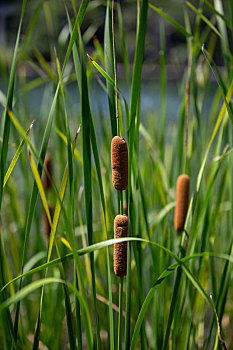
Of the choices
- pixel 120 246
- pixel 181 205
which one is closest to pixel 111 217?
pixel 181 205

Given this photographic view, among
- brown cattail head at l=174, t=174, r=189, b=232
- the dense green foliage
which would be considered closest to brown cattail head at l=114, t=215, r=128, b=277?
the dense green foliage

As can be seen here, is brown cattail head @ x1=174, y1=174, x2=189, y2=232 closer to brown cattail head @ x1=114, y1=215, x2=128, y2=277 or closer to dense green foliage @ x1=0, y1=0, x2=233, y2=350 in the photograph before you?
dense green foliage @ x1=0, y1=0, x2=233, y2=350

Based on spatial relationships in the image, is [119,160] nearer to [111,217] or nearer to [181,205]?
[181,205]

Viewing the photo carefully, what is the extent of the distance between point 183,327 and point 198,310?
0.36ft

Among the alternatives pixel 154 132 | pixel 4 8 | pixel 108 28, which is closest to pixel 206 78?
pixel 154 132

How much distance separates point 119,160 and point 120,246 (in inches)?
3.2

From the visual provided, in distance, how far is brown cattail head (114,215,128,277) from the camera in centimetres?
38

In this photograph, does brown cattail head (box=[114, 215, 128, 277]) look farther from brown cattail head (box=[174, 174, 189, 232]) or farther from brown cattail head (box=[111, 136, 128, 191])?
brown cattail head (box=[174, 174, 189, 232])

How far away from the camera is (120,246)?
15.4 inches

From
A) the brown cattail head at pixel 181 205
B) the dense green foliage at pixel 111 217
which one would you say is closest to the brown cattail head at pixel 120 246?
the dense green foliage at pixel 111 217

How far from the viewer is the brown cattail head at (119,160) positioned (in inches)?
14.4

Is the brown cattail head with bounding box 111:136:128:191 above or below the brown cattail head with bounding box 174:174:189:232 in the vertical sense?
above

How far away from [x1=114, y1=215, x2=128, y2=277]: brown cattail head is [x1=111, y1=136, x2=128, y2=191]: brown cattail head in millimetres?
29

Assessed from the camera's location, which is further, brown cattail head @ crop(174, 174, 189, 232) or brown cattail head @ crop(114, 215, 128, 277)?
brown cattail head @ crop(174, 174, 189, 232)
